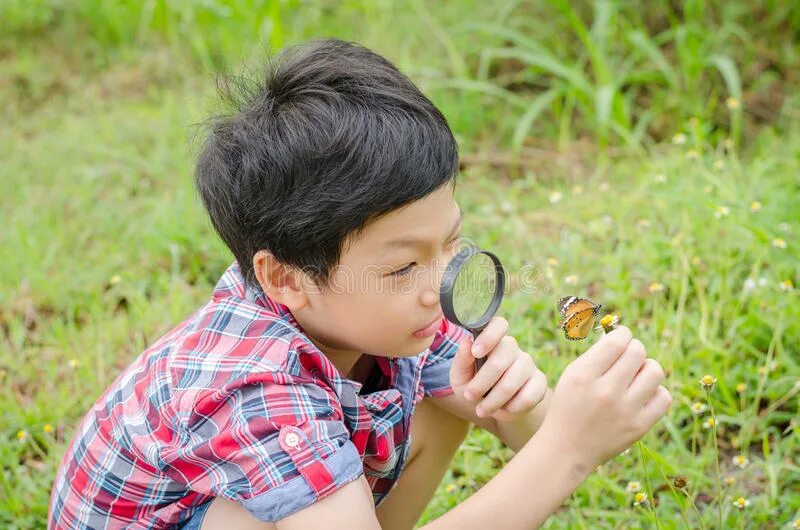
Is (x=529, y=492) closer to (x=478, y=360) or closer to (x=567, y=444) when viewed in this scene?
(x=567, y=444)

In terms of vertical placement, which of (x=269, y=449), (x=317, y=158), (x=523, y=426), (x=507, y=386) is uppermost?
(x=317, y=158)

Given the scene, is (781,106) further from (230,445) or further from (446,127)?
(230,445)

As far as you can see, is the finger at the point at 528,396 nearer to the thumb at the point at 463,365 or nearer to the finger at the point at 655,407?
the thumb at the point at 463,365

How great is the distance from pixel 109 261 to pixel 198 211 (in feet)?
1.21

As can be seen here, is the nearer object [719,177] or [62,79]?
[719,177]

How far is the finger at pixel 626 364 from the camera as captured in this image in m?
1.53

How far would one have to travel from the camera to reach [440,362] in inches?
80.8

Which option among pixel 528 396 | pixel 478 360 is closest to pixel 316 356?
pixel 478 360

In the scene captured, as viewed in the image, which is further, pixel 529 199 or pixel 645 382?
pixel 529 199

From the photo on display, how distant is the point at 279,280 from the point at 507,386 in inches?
18.2

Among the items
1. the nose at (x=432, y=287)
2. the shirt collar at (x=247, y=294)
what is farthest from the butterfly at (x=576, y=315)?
the shirt collar at (x=247, y=294)

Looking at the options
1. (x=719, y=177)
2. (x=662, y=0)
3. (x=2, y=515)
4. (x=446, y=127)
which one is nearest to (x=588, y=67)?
(x=662, y=0)

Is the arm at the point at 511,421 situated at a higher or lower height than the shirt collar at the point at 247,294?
lower

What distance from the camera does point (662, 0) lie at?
427 cm
